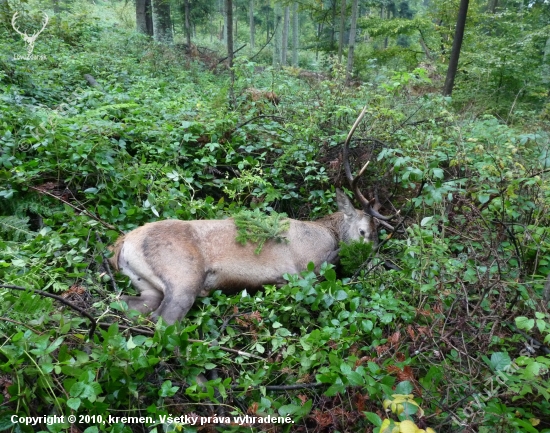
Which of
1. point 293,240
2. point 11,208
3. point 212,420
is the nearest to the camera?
point 212,420

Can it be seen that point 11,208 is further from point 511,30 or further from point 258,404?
point 511,30

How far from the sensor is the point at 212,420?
8.87ft

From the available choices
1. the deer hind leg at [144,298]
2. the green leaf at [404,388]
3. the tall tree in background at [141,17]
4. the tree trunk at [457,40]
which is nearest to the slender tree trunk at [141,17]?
the tall tree in background at [141,17]

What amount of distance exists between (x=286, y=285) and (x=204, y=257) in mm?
1009

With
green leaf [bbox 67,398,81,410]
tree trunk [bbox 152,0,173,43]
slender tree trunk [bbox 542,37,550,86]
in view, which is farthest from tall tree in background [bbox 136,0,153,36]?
green leaf [bbox 67,398,81,410]

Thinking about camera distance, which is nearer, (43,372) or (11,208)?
(43,372)

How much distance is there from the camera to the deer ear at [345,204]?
562 cm

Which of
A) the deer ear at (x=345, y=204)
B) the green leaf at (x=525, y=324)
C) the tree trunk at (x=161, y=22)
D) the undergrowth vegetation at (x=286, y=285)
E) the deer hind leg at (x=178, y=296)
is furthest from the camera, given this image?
the tree trunk at (x=161, y=22)

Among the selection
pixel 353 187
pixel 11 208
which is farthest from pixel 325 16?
pixel 11 208

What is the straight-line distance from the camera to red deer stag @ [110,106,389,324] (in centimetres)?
409

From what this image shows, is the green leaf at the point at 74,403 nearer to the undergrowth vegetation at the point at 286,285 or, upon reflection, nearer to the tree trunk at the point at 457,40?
the undergrowth vegetation at the point at 286,285

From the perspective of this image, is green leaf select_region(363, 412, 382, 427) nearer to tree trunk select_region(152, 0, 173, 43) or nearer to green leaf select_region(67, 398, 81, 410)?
green leaf select_region(67, 398, 81, 410)

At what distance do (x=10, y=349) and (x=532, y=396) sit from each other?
323 centimetres

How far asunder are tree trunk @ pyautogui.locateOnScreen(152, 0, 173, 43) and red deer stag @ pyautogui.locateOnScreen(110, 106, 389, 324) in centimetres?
1393
